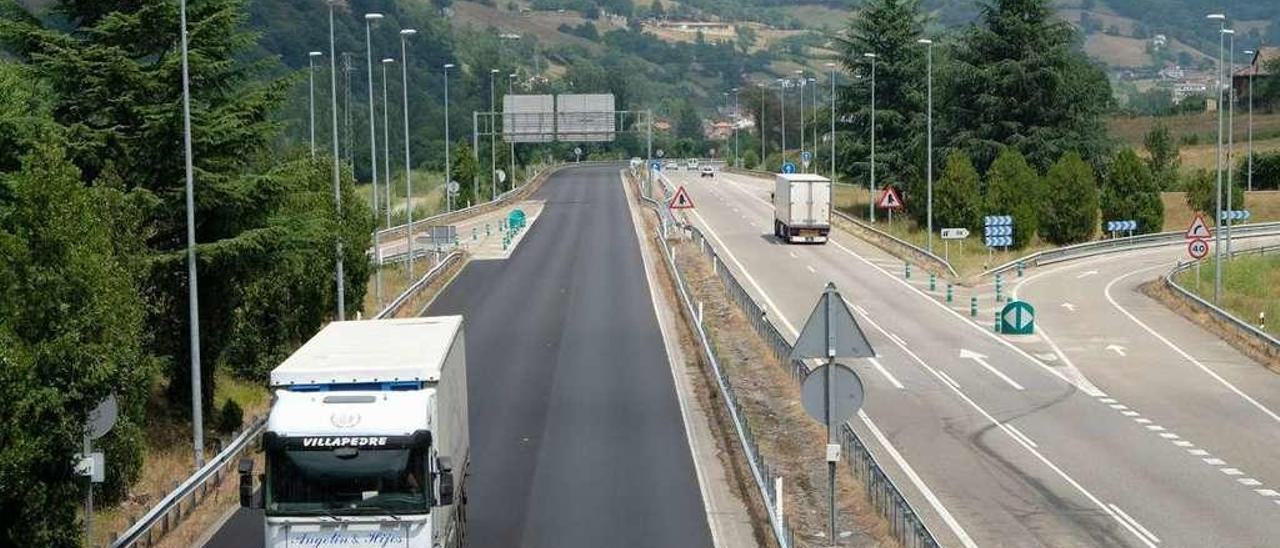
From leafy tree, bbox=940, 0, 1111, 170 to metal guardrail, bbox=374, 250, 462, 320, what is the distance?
38.9m

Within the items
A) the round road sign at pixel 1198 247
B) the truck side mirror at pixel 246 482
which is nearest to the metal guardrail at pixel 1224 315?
the round road sign at pixel 1198 247

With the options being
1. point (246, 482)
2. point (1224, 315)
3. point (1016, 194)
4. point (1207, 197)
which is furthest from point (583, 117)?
point (246, 482)

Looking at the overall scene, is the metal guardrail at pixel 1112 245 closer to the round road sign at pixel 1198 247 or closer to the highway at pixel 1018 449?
the round road sign at pixel 1198 247

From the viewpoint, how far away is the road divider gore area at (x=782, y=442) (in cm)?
2347

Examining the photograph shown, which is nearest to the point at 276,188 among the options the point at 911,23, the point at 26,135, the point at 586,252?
the point at 26,135

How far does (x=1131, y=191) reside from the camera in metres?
85.8

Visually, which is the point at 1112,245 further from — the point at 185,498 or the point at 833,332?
the point at 833,332

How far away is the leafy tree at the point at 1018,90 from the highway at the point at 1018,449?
4346 cm

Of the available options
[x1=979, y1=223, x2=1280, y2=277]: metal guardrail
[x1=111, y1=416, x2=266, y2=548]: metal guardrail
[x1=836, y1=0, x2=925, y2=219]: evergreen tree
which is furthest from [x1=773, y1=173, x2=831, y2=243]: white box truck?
[x1=111, y1=416, x2=266, y2=548]: metal guardrail

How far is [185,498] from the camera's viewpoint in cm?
2522

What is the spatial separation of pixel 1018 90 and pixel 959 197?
16610mm

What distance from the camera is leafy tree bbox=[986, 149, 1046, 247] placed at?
80.6 m

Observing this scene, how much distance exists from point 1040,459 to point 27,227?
1747cm

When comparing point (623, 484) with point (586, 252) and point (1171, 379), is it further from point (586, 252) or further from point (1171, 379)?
point (586, 252)
